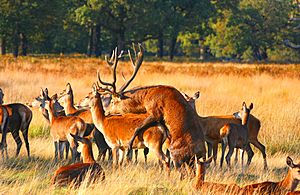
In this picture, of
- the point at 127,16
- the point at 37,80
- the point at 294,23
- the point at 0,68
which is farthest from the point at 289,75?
the point at 294,23

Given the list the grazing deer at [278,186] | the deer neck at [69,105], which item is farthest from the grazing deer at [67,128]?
the grazing deer at [278,186]

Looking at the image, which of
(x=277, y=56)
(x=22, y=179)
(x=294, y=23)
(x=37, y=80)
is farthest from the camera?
(x=277, y=56)

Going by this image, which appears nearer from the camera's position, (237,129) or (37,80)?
(237,129)

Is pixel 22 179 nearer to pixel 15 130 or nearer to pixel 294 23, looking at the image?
pixel 15 130

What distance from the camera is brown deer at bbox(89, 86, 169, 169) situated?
29.5ft

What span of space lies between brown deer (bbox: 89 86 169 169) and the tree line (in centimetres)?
2898

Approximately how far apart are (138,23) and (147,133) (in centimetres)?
3991

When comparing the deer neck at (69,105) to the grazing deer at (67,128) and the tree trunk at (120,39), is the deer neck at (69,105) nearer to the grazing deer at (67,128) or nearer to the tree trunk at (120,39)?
the grazing deer at (67,128)

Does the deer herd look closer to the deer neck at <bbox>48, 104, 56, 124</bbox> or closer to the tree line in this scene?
the deer neck at <bbox>48, 104, 56, 124</bbox>

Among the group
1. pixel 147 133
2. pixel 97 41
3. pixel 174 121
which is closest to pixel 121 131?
pixel 147 133

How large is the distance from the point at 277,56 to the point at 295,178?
64.2m

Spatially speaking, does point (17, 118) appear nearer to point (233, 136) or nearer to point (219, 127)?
point (219, 127)

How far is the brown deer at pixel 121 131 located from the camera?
8.99 meters

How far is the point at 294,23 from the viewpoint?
6219 centimetres
